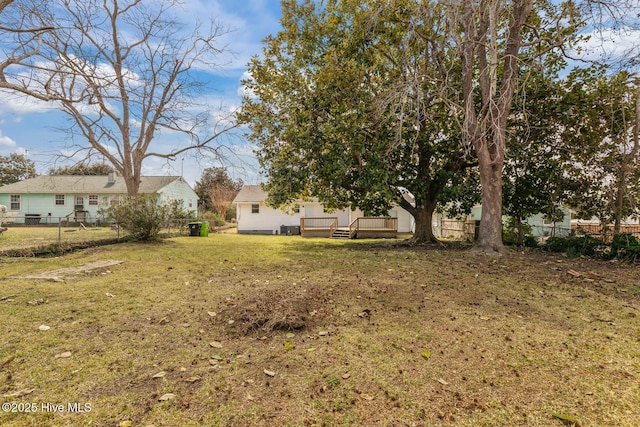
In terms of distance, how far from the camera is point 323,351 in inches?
128

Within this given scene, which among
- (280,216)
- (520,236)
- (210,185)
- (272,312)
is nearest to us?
(272,312)

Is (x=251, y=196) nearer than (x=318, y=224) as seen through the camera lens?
No

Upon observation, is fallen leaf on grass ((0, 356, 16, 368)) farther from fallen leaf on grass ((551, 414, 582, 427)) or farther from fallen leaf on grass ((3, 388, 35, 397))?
fallen leaf on grass ((551, 414, 582, 427))

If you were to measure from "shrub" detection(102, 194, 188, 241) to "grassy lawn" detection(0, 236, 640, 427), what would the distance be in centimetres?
657

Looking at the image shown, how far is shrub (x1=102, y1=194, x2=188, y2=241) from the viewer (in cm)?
1255

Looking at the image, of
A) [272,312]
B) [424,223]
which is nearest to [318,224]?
[424,223]

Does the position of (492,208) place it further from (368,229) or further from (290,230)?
(290,230)

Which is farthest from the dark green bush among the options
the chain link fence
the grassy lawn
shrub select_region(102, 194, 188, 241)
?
the chain link fence

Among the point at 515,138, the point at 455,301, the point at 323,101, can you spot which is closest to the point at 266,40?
the point at 323,101

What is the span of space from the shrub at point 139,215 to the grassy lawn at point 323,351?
6570 millimetres

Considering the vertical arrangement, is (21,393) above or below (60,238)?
below

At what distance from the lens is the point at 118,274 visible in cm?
710

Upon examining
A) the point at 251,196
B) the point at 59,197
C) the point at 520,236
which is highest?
the point at 59,197

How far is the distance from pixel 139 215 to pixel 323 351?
12.0 meters
